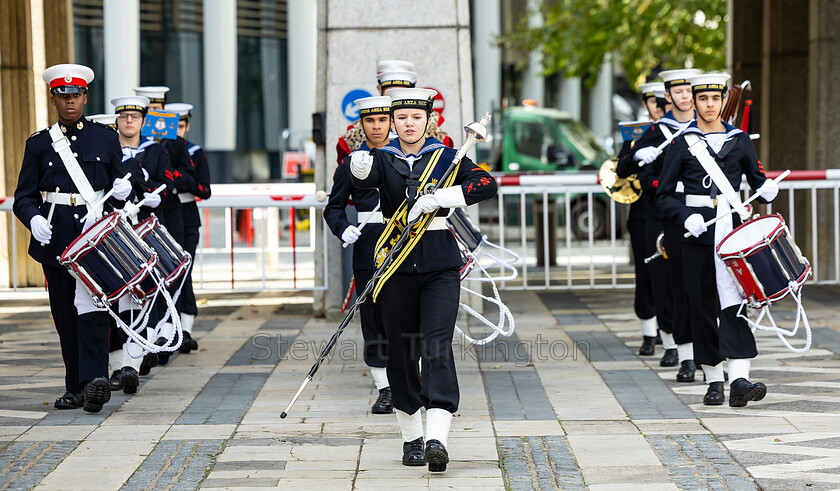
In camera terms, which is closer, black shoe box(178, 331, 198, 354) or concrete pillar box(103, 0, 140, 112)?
black shoe box(178, 331, 198, 354)

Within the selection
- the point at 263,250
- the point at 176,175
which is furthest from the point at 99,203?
the point at 263,250

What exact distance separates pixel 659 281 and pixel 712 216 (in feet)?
5.34

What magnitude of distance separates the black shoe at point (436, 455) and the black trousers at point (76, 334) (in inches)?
102

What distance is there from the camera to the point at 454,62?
11.6 metres

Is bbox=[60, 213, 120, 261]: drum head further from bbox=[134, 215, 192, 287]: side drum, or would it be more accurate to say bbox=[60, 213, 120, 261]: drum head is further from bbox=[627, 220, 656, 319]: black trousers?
bbox=[627, 220, 656, 319]: black trousers

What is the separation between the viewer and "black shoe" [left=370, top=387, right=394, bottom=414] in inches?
299

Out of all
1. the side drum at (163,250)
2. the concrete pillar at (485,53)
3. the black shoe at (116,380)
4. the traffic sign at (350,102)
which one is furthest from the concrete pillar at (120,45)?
the side drum at (163,250)

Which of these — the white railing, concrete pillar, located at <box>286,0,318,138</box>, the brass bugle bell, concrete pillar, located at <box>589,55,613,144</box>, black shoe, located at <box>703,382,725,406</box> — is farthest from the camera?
concrete pillar, located at <box>589,55,613,144</box>

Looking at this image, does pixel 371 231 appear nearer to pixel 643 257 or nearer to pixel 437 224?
pixel 437 224

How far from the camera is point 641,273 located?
9641 millimetres

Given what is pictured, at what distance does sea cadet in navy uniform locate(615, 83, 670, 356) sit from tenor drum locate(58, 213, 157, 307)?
337 cm

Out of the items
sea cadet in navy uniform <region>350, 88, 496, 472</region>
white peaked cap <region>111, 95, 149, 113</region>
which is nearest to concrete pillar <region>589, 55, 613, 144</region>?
white peaked cap <region>111, 95, 149, 113</region>

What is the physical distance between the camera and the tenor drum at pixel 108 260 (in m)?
7.55

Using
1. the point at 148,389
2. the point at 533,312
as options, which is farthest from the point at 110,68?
the point at 148,389
